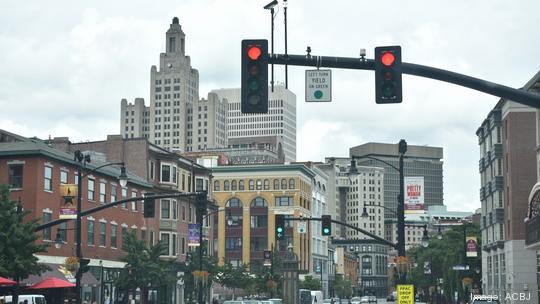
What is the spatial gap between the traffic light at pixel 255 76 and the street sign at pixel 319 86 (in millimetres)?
1328

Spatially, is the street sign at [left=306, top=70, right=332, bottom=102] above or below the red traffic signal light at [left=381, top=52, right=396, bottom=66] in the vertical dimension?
below

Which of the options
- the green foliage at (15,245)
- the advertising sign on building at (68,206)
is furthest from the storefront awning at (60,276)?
the advertising sign on building at (68,206)

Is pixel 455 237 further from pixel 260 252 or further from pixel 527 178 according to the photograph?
pixel 260 252

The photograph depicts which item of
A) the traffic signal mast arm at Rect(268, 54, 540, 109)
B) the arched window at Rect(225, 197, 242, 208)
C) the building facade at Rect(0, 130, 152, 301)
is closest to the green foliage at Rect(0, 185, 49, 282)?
the building facade at Rect(0, 130, 152, 301)

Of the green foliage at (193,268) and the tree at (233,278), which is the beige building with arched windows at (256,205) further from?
the green foliage at (193,268)

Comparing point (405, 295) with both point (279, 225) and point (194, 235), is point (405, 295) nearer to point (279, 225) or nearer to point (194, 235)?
point (279, 225)

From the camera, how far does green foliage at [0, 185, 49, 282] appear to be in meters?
45.5

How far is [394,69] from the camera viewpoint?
52.8 feet

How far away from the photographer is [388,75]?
52.9 ft

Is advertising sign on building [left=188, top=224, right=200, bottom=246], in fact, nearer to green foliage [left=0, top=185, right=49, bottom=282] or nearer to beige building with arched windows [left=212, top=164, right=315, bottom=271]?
green foliage [left=0, top=185, right=49, bottom=282]

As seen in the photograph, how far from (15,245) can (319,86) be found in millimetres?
32668

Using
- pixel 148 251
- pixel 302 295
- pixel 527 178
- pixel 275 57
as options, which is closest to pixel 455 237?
pixel 302 295

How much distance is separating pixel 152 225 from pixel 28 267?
34.2m

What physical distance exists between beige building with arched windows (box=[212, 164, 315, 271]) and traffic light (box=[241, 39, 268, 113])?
414 feet
